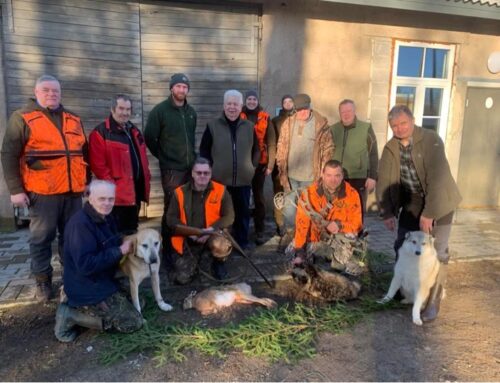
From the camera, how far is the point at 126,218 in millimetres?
4352

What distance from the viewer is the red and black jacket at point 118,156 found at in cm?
398

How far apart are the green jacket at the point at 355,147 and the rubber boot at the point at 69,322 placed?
3.38m

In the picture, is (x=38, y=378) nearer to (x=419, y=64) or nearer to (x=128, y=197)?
(x=128, y=197)

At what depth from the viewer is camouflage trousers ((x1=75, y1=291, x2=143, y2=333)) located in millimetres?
3172

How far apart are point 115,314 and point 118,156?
1582 mm

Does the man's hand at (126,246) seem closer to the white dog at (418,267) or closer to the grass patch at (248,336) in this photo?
the grass patch at (248,336)

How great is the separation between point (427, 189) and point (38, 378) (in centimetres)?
351

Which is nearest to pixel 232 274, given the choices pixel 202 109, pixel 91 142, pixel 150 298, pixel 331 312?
pixel 150 298

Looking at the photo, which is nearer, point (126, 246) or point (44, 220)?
point (126, 246)

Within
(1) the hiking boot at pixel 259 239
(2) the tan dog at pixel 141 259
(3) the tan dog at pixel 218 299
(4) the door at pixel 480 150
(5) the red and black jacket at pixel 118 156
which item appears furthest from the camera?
(4) the door at pixel 480 150

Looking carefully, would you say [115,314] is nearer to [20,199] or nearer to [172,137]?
[20,199]

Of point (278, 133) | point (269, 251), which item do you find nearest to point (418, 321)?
point (269, 251)

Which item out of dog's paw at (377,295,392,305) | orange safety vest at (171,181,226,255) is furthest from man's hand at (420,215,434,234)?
orange safety vest at (171,181,226,255)

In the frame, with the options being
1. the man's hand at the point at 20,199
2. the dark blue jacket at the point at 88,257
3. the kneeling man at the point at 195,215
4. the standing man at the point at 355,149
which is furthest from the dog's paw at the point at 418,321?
the man's hand at the point at 20,199
